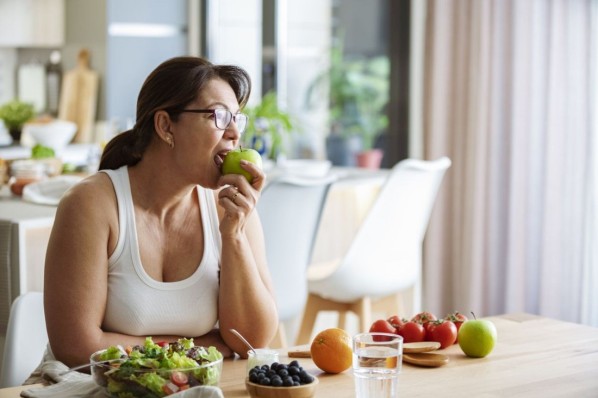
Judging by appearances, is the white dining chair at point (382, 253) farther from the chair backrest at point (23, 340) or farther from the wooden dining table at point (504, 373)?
the chair backrest at point (23, 340)

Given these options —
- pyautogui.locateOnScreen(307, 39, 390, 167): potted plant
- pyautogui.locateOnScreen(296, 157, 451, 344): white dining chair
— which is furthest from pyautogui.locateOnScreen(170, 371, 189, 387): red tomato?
pyautogui.locateOnScreen(307, 39, 390, 167): potted plant

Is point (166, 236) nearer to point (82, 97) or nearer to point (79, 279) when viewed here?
point (79, 279)

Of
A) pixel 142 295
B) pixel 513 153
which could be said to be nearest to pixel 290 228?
pixel 142 295

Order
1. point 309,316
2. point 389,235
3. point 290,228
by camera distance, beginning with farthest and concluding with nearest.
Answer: point 309,316
point 389,235
point 290,228

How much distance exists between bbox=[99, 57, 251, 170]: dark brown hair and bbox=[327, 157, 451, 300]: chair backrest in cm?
143

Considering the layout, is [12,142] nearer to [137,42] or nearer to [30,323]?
[137,42]

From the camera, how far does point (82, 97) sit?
20.0 ft

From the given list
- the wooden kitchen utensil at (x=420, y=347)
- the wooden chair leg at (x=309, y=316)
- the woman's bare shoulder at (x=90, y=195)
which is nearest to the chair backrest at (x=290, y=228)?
the wooden chair leg at (x=309, y=316)

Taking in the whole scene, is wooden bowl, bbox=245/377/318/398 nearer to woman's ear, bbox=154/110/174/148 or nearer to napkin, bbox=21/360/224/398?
napkin, bbox=21/360/224/398

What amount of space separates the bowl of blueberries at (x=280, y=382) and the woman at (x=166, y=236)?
389 mm

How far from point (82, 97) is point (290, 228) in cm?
324

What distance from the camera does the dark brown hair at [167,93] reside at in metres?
2.06

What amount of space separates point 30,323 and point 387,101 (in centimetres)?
314

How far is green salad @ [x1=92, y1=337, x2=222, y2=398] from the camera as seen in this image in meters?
1.47
